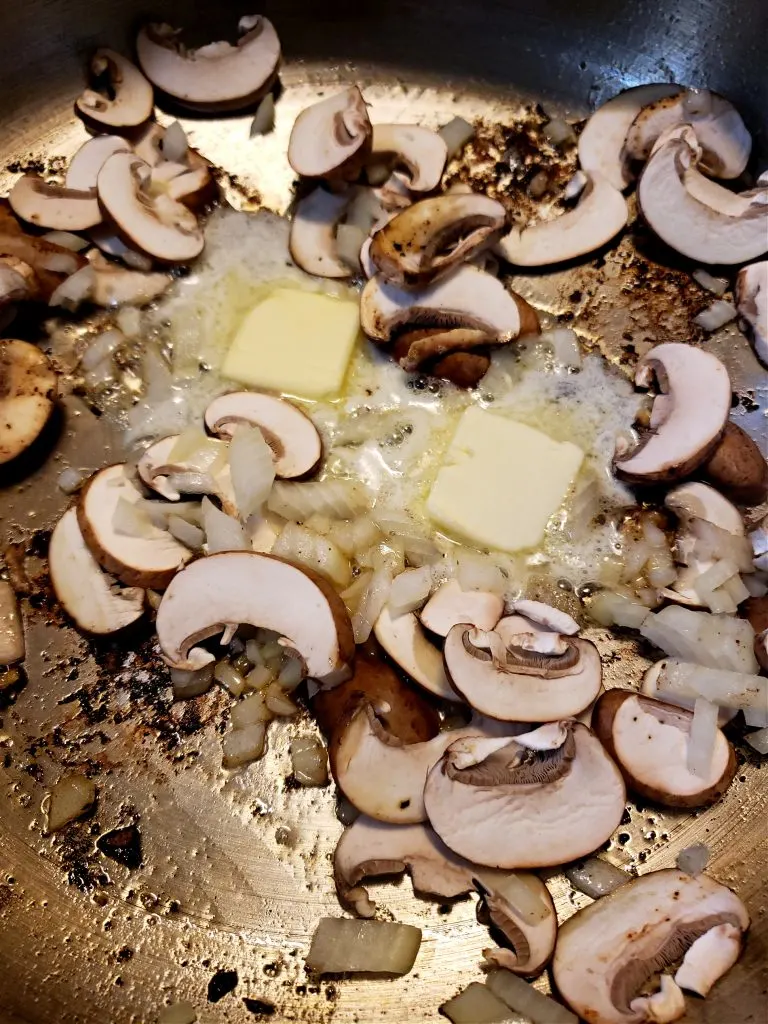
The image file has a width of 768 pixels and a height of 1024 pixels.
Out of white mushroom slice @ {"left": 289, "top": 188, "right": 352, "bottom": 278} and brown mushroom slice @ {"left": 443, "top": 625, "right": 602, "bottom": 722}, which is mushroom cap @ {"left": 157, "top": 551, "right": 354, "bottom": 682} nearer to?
brown mushroom slice @ {"left": 443, "top": 625, "right": 602, "bottom": 722}

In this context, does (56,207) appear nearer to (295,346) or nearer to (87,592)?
(295,346)

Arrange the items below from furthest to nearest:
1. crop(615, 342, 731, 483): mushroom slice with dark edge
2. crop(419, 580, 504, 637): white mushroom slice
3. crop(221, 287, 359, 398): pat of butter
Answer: crop(221, 287, 359, 398): pat of butter, crop(615, 342, 731, 483): mushroom slice with dark edge, crop(419, 580, 504, 637): white mushroom slice

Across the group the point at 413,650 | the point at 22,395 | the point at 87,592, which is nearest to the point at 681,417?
the point at 413,650

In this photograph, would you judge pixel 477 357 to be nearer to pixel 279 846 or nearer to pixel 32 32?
pixel 279 846

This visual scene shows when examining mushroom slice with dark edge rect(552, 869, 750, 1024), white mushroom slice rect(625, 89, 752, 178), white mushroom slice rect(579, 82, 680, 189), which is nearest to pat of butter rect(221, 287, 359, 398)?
white mushroom slice rect(579, 82, 680, 189)

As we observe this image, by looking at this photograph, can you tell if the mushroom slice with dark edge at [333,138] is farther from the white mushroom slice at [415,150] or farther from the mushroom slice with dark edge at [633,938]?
the mushroom slice with dark edge at [633,938]

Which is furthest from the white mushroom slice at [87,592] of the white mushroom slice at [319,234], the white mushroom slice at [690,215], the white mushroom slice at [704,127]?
the white mushroom slice at [704,127]
